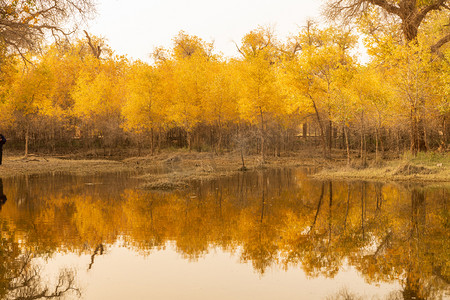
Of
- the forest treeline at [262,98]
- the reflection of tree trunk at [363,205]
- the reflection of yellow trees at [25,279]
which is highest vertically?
the forest treeline at [262,98]

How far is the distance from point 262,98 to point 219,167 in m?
6.69

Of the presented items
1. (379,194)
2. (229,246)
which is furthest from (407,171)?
(229,246)

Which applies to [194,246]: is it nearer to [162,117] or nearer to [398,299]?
[398,299]

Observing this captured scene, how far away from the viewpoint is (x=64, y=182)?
19953 mm

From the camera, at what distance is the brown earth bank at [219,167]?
61.3 ft

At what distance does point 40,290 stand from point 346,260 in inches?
196

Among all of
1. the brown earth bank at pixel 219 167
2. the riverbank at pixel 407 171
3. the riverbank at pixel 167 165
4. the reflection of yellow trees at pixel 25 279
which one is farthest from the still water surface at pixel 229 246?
the riverbank at pixel 167 165

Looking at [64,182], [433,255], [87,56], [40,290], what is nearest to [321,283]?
[433,255]

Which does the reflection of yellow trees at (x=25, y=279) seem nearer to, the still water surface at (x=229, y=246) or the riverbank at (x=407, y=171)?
the still water surface at (x=229, y=246)

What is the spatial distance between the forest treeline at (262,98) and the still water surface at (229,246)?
8551mm

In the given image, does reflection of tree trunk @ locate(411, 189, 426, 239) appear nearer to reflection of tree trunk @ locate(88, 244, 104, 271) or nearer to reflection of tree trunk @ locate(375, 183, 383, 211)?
reflection of tree trunk @ locate(375, 183, 383, 211)

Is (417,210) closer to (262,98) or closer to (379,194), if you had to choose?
(379,194)

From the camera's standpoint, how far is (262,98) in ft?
100

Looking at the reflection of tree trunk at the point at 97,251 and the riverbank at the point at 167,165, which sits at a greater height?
the riverbank at the point at 167,165
